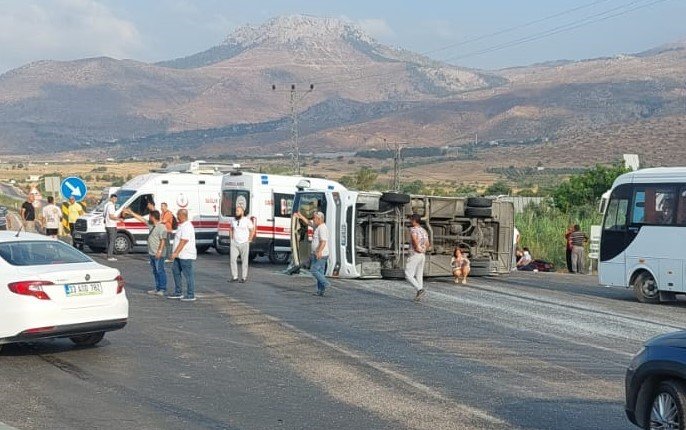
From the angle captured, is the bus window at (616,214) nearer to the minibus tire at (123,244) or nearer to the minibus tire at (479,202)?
the minibus tire at (479,202)

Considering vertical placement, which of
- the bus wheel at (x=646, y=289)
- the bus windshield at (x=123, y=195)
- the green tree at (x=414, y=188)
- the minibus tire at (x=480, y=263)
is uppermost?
the green tree at (x=414, y=188)

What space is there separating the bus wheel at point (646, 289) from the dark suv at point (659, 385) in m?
13.1

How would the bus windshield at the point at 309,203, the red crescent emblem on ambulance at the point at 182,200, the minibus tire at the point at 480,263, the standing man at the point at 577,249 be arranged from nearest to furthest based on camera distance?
1. the bus windshield at the point at 309,203
2. the minibus tire at the point at 480,263
3. the standing man at the point at 577,249
4. the red crescent emblem on ambulance at the point at 182,200

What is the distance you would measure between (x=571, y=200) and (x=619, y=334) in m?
33.2

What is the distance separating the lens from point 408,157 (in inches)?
5522

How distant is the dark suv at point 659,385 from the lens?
795 cm

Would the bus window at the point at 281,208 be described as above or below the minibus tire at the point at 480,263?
above

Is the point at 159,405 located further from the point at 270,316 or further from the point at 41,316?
the point at 270,316

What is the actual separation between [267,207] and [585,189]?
21.1 meters

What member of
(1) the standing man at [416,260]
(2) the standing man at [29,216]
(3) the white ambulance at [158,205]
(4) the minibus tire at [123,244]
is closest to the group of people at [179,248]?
(1) the standing man at [416,260]

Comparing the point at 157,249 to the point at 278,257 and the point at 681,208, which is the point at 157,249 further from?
the point at 278,257

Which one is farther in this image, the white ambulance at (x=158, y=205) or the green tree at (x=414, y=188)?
the green tree at (x=414, y=188)

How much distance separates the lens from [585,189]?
47.7m

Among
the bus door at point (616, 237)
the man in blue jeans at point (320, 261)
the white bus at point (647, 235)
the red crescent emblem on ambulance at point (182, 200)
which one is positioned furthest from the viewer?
the red crescent emblem on ambulance at point (182, 200)
